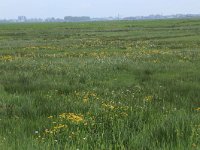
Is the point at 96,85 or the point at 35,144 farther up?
the point at 35,144

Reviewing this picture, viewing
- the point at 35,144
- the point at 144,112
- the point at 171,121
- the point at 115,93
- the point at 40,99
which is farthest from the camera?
the point at 115,93

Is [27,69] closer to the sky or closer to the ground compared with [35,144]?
closer to the ground

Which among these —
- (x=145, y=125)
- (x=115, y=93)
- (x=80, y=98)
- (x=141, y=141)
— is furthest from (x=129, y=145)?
(x=115, y=93)

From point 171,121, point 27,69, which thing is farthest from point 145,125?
point 27,69

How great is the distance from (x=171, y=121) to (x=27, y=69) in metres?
11.6

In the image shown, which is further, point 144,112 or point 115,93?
point 115,93

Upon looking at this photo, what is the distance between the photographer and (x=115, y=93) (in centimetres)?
1201

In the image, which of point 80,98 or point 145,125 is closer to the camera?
point 145,125

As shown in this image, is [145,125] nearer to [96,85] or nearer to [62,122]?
[62,122]

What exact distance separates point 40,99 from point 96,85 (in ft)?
11.3

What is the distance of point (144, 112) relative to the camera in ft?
28.4

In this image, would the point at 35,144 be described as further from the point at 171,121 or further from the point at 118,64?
the point at 118,64

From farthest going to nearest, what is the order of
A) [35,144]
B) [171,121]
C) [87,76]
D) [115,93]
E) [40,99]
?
[87,76] → [115,93] → [40,99] → [171,121] → [35,144]

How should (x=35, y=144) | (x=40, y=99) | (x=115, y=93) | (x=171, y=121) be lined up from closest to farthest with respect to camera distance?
(x=35, y=144)
(x=171, y=121)
(x=40, y=99)
(x=115, y=93)
